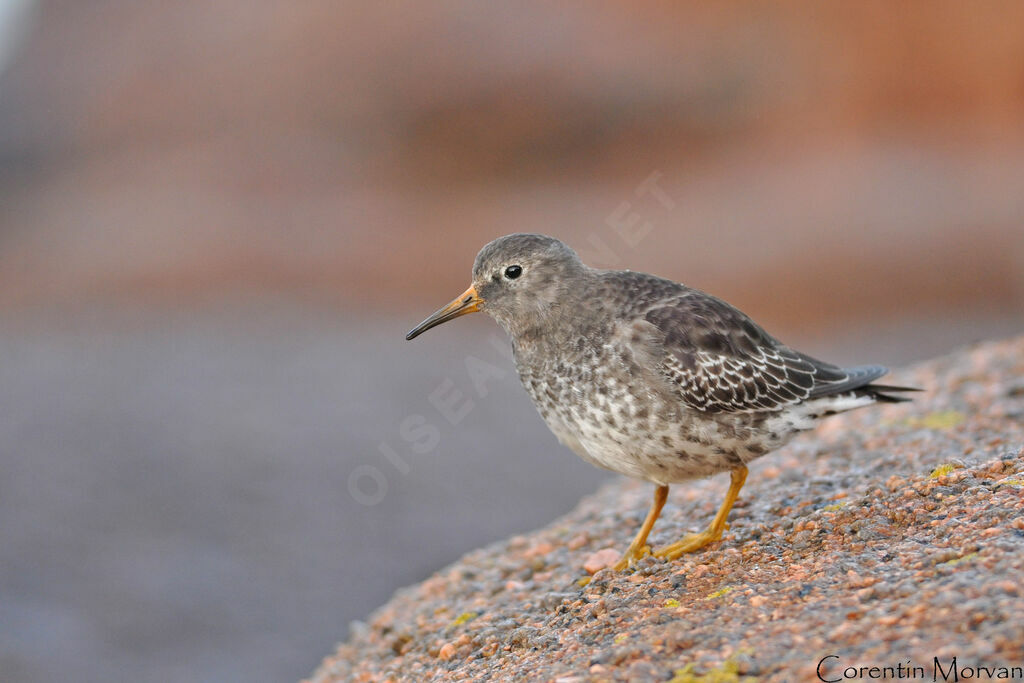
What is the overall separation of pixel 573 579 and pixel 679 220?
23.4 m

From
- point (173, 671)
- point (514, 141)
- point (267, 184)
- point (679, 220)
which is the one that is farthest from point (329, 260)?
point (173, 671)

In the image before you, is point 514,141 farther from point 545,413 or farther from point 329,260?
point 545,413

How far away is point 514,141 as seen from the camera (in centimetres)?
3316

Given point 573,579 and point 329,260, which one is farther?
point 329,260

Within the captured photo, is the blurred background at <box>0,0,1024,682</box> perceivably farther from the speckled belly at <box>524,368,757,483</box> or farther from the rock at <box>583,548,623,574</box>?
the speckled belly at <box>524,368,757,483</box>

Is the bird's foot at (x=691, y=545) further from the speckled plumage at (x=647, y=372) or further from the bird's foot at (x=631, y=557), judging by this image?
the bird's foot at (x=631, y=557)

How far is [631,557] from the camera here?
7348mm

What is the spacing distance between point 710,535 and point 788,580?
4.36 ft

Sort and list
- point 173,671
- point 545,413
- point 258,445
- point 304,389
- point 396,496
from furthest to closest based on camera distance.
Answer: point 304,389 < point 258,445 < point 396,496 < point 173,671 < point 545,413

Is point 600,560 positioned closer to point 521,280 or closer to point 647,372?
point 647,372

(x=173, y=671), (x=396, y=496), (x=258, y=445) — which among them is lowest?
(x=173, y=671)

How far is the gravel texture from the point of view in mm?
4676

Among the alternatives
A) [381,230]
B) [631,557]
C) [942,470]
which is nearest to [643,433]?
[631,557]

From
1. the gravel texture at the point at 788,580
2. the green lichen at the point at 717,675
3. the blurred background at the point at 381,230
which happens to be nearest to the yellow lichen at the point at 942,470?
the gravel texture at the point at 788,580
